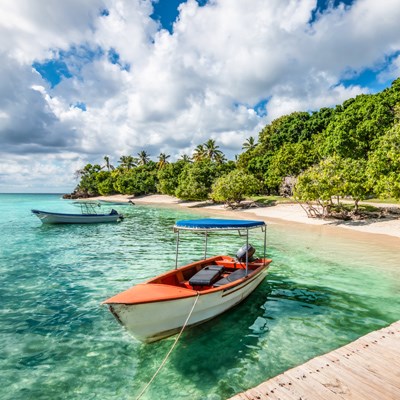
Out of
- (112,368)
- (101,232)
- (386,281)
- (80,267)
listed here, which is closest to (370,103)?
(386,281)

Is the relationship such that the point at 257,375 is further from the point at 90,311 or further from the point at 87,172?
the point at 87,172

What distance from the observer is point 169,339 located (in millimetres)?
8539

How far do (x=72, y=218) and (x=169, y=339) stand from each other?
3199 cm

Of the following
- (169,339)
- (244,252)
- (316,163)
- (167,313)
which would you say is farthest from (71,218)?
(316,163)

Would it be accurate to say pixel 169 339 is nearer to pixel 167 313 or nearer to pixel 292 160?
pixel 167 313

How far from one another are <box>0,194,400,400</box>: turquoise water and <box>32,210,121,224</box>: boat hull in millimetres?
17106

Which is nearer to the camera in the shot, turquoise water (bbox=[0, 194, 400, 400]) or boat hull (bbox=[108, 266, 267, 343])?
turquoise water (bbox=[0, 194, 400, 400])

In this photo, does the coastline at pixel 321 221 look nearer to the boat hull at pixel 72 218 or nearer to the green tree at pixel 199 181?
the green tree at pixel 199 181

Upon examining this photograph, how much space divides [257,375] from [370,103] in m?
45.6

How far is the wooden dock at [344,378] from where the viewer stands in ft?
17.0

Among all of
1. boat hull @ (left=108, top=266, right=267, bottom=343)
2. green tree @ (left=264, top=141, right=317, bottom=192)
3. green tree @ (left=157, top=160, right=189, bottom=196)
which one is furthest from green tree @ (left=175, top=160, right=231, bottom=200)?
boat hull @ (left=108, top=266, right=267, bottom=343)

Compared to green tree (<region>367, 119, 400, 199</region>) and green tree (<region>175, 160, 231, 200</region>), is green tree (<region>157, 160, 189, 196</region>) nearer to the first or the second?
green tree (<region>175, 160, 231, 200</region>)

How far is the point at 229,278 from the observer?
10.8m

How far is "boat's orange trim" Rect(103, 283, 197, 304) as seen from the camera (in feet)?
Result: 22.8
